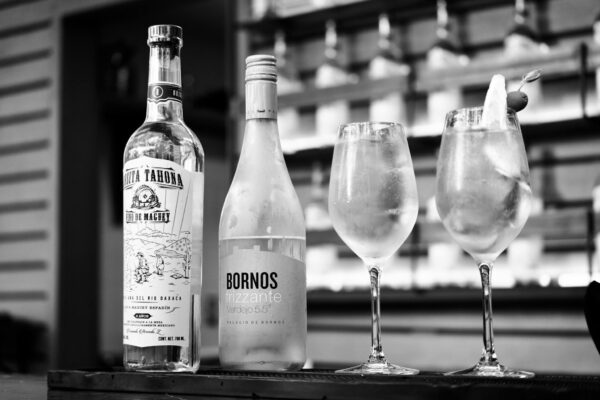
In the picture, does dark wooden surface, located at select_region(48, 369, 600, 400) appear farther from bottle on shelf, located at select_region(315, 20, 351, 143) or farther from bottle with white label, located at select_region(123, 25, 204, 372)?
bottle on shelf, located at select_region(315, 20, 351, 143)

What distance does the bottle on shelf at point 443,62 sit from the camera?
3.24 meters

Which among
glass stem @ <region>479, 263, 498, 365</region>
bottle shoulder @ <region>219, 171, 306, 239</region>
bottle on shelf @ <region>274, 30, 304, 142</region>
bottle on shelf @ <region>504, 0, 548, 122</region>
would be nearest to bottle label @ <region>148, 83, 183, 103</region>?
bottle shoulder @ <region>219, 171, 306, 239</region>

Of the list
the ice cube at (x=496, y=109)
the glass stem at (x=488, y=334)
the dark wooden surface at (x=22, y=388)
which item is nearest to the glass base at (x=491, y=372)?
the glass stem at (x=488, y=334)

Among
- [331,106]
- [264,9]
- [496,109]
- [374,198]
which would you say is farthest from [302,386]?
[264,9]

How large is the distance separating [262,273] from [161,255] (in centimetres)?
11

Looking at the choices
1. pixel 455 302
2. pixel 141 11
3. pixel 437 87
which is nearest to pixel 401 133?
pixel 437 87

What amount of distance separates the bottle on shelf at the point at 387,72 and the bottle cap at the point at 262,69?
233 centimetres

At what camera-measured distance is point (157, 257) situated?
0.93 m

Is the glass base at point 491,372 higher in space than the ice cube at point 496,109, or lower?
lower

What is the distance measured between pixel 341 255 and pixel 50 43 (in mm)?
2204

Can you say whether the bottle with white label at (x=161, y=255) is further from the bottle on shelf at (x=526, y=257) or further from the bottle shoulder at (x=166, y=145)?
the bottle on shelf at (x=526, y=257)

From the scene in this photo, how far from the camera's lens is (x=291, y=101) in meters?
3.66

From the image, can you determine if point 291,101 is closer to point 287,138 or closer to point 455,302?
point 287,138

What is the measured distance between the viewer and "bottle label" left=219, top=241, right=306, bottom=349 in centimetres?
92
